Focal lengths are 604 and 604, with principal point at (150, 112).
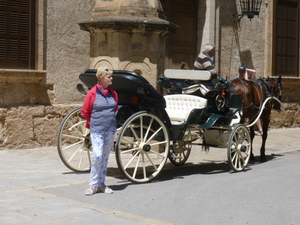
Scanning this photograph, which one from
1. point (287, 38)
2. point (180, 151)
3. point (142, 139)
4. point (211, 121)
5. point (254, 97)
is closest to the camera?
point (142, 139)

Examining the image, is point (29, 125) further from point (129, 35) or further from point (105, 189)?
point (105, 189)

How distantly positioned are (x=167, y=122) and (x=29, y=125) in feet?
13.5

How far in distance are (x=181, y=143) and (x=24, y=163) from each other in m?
2.60

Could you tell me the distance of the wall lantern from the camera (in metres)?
16.2

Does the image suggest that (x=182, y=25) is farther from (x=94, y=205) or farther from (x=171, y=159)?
(x=94, y=205)

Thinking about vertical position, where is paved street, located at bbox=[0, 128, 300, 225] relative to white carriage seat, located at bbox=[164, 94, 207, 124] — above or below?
below

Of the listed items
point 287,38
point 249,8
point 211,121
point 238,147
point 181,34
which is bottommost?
point 238,147

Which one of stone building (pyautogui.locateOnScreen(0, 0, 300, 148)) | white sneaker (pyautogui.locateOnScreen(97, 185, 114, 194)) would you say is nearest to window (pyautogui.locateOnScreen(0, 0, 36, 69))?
stone building (pyautogui.locateOnScreen(0, 0, 300, 148))

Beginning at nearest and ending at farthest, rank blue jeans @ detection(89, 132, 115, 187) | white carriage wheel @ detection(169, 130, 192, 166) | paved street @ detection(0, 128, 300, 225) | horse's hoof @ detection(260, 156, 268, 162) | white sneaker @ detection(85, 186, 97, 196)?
paved street @ detection(0, 128, 300, 225), white sneaker @ detection(85, 186, 97, 196), blue jeans @ detection(89, 132, 115, 187), white carriage wheel @ detection(169, 130, 192, 166), horse's hoof @ detection(260, 156, 268, 162)

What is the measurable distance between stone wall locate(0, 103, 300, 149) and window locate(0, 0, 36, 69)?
90 centimetres

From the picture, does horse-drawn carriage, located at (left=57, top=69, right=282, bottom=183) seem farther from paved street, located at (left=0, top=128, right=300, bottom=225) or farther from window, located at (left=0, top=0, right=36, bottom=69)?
window, located at (left=0, top=0, right=36, bottom=69)

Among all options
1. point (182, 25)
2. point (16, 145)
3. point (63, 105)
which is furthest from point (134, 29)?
point (182, 25)

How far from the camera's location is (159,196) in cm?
728

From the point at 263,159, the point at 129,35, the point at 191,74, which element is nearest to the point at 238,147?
the point at 191,74
